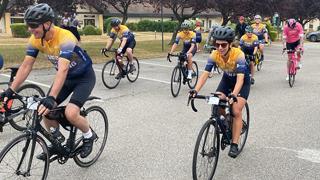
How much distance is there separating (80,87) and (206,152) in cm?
163

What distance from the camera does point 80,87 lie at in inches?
189

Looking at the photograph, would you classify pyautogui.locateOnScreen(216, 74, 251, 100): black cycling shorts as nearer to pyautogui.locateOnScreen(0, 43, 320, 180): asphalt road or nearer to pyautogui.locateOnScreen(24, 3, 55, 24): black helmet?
pyautogui.locateOnScreen(0, 43, 320, 180): asphalt road

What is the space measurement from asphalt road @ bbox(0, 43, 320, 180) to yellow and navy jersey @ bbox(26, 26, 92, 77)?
4.36ft

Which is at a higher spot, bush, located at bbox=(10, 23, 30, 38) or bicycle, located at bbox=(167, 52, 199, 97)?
bush, located at bbox=(10, 23, 30, 38)

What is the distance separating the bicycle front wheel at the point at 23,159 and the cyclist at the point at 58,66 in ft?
0.42

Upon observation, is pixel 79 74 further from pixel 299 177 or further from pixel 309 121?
pixel 309 121

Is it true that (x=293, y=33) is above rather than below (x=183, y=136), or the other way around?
above

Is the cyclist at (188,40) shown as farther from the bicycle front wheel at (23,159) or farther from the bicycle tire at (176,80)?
the bicycle front wheel at (23,159)

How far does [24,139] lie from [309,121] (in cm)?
589

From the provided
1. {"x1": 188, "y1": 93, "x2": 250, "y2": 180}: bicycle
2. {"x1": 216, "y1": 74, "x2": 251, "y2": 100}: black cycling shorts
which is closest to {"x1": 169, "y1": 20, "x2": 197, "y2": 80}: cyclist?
{"x1": 216, "y1": 74, "x2": 251, "y2": 100}: black cycling shorts

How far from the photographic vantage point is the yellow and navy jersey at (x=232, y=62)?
17.4 feet

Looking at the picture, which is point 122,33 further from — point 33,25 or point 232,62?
point 33,25

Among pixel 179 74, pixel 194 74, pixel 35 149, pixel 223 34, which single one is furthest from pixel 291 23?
A: pixel 35 149

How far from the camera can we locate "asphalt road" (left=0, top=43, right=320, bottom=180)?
17.3 feet
